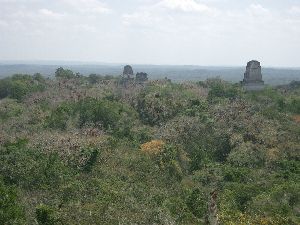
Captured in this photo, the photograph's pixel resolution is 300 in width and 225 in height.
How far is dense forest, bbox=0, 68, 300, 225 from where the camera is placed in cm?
2792

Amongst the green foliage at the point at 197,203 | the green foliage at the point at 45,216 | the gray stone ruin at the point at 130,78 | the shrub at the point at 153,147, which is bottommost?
the green foliage at the point at 197,203

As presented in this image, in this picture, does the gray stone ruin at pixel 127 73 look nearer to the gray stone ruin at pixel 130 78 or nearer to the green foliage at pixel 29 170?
the gray stone ruin at pixel 130 78

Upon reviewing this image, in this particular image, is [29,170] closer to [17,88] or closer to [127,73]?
[17,88]

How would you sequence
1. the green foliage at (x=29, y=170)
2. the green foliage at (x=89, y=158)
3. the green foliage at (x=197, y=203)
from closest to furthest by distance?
1. the green foliage at (x=197, y=203)
2. the green foliage at (x=29, y=170)
3. the green foliage at (x=89, y=158)

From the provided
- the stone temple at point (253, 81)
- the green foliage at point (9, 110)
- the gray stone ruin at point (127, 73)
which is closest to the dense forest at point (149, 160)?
the green foliage at point (9, 110)

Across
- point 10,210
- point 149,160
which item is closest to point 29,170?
point 10,210

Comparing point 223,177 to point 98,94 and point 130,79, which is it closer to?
point 98,94

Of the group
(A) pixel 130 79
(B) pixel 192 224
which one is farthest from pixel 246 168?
(A) pixel 130 79

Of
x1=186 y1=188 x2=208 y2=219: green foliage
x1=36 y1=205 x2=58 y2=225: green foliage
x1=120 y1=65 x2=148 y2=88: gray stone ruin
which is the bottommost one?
x1=186 y1=188 x2=208 y2=219: green foliage

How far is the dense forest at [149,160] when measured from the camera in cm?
2792

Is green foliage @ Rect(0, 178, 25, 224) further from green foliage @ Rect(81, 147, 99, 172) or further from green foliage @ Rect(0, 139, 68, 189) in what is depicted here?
green foliage @ Rect(81, 147, 99, 172)

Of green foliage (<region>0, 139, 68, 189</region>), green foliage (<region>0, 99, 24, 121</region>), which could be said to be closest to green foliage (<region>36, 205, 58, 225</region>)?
green foliage (<region>0, 139, 68, 189</region>)

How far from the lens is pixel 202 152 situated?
46.6m

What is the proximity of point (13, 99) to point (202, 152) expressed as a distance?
34319 millimetres
